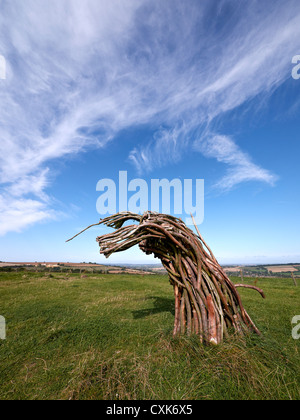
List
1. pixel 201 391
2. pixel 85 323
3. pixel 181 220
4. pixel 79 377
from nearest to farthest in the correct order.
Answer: pixel 201 391, pixel 79 377, pixel 181 220, pixel 85 323

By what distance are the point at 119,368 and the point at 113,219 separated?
2874 millimetres

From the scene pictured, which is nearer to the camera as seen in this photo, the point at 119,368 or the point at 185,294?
the point at 119,368

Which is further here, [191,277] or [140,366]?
[191,277]

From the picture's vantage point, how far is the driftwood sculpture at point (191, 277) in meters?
3.83

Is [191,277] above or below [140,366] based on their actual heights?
above

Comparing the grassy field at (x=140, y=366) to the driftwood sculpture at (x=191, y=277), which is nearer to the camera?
the grassy field at (x=140, y=366)

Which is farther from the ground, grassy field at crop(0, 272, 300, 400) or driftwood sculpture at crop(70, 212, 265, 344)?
driftwood sculpture at crop(70, 212, 265, 344)

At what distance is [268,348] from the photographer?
327 centimetres

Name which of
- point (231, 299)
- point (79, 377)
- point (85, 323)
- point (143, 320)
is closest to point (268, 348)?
point (231, 299)

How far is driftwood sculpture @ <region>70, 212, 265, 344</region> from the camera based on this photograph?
3.83 m

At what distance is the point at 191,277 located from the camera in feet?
13.3

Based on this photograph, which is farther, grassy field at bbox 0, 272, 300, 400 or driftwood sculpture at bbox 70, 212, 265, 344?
driftwood sculpture at bbox 70, 212, 265, 344

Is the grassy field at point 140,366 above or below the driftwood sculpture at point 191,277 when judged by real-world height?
below
